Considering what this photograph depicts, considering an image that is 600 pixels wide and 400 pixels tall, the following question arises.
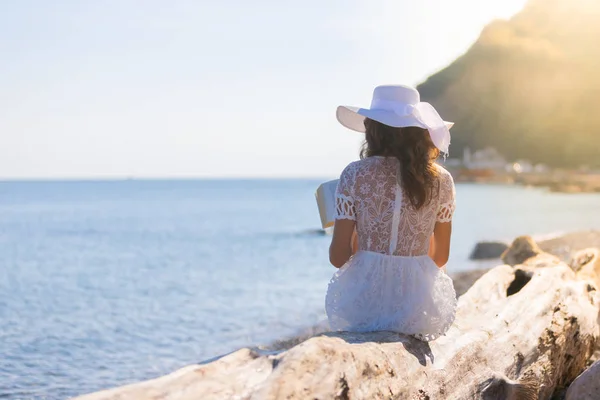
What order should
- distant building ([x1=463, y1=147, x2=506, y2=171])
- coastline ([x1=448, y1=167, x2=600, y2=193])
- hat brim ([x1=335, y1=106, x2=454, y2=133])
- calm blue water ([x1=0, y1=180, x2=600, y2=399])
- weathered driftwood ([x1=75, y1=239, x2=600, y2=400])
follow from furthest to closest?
distant building ([x1=463, y1=147, x2=506, y2=171])
coastline ([x1=448, y1=167, x2=600, y2=193])
calm blue water ([x1=0, y1=180, x2=600, y2=399])
hat brim ([x1=335, y1=106, x2=454, y2=133])
weathered driftwood ([x1=75, y1=239, x2=600, y2=400])

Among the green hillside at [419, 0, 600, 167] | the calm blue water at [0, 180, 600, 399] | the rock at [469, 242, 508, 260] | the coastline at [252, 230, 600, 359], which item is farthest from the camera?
the green hillside at [419, 0, 600, 167]

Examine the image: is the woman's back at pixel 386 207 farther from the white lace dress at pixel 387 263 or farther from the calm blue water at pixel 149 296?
the calm blue water at pixel 149 296

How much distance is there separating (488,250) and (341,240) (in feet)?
60.1

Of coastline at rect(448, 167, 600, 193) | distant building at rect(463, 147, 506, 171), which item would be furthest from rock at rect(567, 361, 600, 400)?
distant building at rect(463, 147, 506, 171)

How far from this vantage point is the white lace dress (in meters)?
4.14

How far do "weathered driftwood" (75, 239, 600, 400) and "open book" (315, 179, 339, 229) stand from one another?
2.86 ft

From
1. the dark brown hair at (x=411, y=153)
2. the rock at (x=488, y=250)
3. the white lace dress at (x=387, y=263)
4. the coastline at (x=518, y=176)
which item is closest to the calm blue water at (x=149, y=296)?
the rock at (x=488, y=250)

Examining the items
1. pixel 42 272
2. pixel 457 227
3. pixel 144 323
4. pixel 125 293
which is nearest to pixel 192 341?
pixel 144 323

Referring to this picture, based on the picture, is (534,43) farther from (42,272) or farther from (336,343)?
(336,343)

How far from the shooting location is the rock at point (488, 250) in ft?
70.0

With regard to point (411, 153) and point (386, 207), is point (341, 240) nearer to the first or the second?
point (386, 207)

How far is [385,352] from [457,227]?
112 ft

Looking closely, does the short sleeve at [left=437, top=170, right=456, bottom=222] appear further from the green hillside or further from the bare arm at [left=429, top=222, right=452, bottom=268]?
the green hillside

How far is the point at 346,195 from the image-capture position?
415cm
